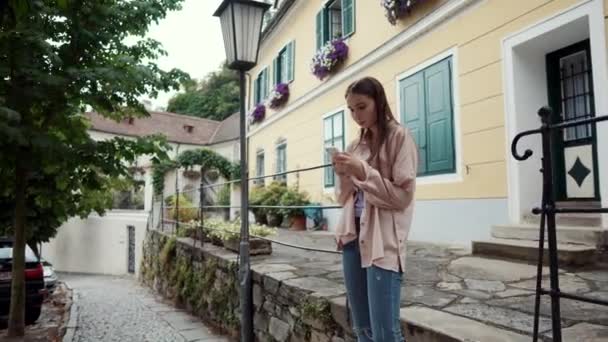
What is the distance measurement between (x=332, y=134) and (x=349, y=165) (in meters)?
7.07

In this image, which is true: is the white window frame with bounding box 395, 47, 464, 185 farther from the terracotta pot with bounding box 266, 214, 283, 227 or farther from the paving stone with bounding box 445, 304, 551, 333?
the terracotta pot with bounding box 266, 214, 283, 227

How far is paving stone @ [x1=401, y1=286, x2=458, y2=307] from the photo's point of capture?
261 cm

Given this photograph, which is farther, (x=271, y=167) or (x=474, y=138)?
(x=271, y=167)

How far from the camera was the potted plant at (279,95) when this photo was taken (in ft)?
36.2

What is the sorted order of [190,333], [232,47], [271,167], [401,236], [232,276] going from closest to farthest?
[401,236]
[232,47]
[232,276]
[190,333]
[271,167]

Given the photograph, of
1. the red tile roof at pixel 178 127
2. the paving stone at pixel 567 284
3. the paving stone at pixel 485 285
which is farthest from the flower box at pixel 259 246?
the red tile roof at pixel 178 127

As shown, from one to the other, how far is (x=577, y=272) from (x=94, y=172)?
4941mm

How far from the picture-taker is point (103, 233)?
762 inches

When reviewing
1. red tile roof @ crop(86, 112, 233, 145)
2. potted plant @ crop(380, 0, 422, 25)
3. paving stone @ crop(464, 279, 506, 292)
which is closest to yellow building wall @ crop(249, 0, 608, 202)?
potted plant @ crop(380, 0, 422, 25)

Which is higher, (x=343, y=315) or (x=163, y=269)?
(x=343, y=315)

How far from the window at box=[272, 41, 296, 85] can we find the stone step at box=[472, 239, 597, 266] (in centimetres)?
742

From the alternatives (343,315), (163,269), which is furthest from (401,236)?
(163,269)

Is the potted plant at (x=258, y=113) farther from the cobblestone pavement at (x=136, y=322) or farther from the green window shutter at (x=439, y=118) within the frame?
the green window shutter at (x=439, y=118)

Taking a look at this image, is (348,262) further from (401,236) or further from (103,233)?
(103,233)
